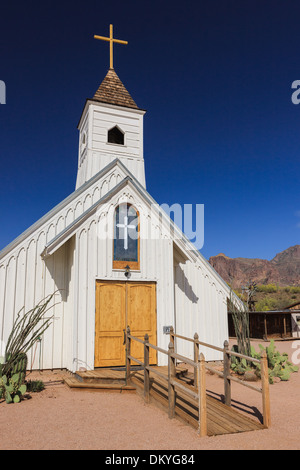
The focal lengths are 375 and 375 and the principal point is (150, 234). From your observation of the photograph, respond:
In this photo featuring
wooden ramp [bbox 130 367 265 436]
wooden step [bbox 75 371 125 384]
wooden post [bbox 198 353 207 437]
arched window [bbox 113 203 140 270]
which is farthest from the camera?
arched window [bbox 113 203 140 270]

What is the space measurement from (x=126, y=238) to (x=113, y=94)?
6973 mm

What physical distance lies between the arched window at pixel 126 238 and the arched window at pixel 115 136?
4.71 m

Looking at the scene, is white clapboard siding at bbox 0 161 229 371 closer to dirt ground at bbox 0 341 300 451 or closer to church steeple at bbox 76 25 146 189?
church steeple at bbox 76 25 146 189

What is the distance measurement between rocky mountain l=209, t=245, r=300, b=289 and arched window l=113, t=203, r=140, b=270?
73.4 meters

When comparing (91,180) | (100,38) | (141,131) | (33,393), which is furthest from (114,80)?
(33,393)

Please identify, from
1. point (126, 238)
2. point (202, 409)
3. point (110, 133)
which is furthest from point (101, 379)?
point (110, 133)

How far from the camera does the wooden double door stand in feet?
33.0

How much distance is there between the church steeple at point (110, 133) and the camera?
13.8m

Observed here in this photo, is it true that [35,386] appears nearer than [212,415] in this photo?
No

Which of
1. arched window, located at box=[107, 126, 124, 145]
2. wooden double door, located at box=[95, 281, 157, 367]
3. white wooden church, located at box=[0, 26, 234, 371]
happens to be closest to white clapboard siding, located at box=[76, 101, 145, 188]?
arched window, located at box=[107, 126, 124, 145]

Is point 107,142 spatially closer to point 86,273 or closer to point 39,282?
point 86,273

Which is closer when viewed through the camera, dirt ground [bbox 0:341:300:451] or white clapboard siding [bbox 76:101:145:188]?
dirt ground [bbox 0:341:300:451]

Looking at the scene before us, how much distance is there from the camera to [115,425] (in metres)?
5.96
